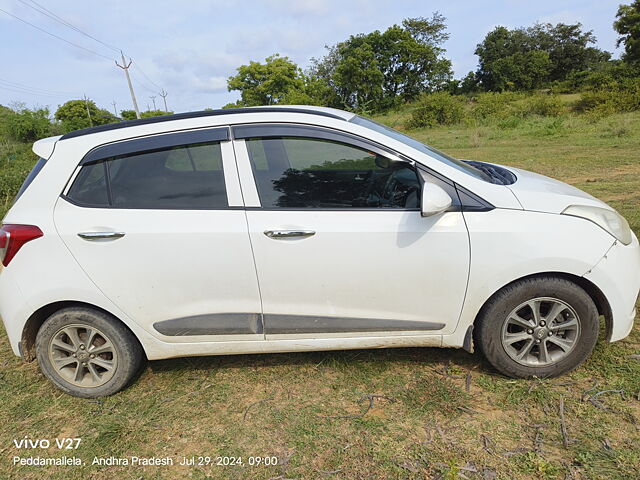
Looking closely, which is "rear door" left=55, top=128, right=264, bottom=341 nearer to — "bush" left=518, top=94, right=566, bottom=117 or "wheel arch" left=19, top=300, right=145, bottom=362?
"wheel arch" left=19, top=300, right=145, bottom=362

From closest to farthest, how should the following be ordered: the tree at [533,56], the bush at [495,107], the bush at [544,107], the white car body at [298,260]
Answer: the white car body at [298,260]
the bush at [544,107]
the bush at [495,107]
the tree at [533,56]

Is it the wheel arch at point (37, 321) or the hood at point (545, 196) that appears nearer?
the hood at point (545, 196)

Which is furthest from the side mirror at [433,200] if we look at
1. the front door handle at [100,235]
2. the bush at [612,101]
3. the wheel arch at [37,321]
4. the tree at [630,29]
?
the tree at [630,29]

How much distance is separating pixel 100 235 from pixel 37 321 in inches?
30.4

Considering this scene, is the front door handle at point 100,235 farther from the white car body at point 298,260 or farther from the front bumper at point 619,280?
the front bumper at point 619,280

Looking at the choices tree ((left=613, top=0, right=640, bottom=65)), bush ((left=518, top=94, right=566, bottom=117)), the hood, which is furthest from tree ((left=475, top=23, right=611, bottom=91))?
the hood

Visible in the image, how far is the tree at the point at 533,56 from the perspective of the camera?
41344mm

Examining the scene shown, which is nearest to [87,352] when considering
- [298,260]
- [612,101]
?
[298,260]

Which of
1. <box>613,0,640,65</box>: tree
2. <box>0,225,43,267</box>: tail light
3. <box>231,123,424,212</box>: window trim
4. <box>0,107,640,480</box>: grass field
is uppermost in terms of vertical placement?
<box>613,0,640,65</box>: tree

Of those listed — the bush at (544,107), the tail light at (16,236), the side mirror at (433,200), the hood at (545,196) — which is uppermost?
the bush at (544,107)

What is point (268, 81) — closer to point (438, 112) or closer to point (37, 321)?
point (438, 112)

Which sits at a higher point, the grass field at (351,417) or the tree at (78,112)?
the tree at (78,112)

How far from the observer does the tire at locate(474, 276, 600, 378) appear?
237 cm

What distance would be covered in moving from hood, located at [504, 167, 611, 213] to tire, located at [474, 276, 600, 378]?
0.40 metres
